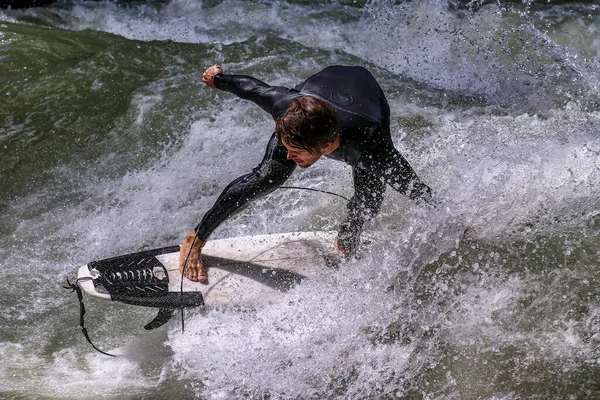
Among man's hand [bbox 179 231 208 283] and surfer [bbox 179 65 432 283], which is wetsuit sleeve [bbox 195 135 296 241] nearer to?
surfer [bbox 179 65 432 283]

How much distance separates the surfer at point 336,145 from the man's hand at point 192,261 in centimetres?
9

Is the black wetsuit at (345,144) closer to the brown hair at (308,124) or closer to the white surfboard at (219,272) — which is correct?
the brown hair at (308,124)

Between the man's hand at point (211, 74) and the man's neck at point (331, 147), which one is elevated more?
the man's neck at point (331, 147)

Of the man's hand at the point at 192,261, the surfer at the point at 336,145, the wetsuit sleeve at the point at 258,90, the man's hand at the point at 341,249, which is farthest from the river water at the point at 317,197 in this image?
the wetsuit sleeve at the point at 258,90

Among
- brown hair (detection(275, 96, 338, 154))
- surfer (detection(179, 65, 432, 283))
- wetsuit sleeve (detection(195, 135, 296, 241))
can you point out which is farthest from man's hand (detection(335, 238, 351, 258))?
brown hair (detection(275, 96, 338, 154))

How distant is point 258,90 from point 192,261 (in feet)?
3.29

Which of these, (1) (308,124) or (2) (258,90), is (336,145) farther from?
(2) (258,90)

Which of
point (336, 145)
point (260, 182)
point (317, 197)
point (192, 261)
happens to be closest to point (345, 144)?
point (336, 145)

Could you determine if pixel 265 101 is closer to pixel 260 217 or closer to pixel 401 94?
pixel 260 217

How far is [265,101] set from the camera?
3.35m

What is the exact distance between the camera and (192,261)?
12.3 feet

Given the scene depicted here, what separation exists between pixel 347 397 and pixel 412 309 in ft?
2.02

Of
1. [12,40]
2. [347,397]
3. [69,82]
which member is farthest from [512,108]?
[12,40]

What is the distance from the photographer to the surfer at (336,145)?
3001mm
